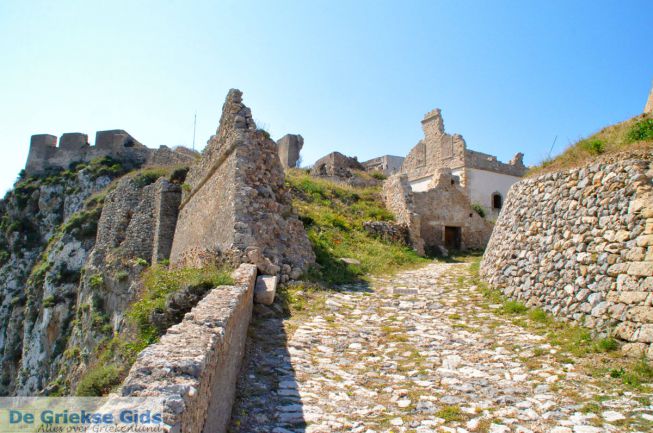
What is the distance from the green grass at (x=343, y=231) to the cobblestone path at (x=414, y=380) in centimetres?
277

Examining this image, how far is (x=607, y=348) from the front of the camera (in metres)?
5.29

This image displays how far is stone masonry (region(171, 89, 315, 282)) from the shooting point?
8703mm

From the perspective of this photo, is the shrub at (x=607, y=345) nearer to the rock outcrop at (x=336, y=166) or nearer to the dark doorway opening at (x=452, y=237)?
the dark doorway opening at (x=452, y=237)

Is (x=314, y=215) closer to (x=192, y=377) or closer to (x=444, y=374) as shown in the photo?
(x=444, y=374)

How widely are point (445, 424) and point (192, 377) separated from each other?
2361mm

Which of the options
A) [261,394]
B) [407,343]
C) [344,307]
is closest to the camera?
[261,394]

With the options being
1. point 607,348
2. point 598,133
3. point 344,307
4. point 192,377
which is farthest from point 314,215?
point 192,377

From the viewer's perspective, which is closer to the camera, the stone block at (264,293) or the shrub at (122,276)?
the stone block at (264,293)

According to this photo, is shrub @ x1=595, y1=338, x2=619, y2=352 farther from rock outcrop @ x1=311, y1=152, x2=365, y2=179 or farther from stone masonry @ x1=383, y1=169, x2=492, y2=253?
rock outcrop @ x1=311, y1=152, x2=365, y2=179

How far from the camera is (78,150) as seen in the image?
29453mm

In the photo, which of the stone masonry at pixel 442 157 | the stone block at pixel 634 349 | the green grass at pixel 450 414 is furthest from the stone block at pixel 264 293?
the stone masonry at pixel 442 157

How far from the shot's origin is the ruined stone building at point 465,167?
23.0m

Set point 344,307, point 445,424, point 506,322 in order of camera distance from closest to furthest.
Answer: point 445,424, point 506,322, point 344,307

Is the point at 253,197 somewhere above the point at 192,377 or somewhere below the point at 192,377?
above
